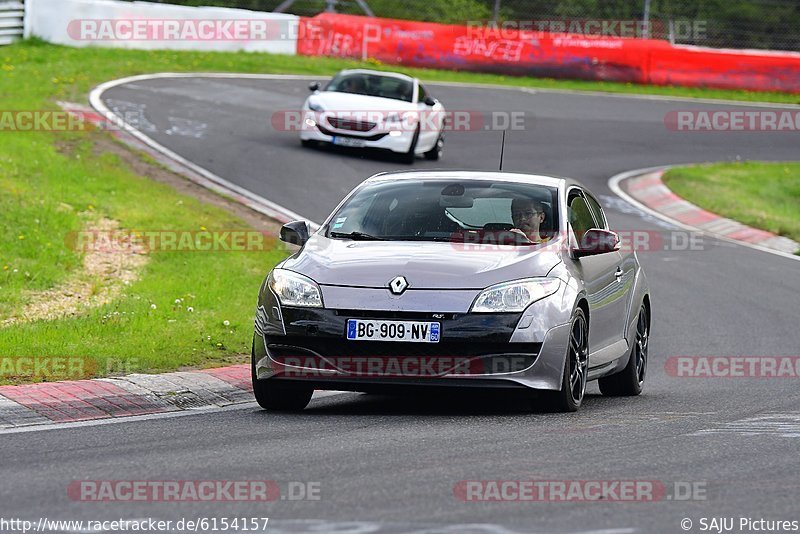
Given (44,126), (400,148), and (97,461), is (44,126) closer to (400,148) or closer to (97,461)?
(400,148)

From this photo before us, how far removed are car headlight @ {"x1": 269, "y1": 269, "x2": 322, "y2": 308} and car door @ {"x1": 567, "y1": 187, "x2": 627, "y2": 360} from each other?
1818 millimetres

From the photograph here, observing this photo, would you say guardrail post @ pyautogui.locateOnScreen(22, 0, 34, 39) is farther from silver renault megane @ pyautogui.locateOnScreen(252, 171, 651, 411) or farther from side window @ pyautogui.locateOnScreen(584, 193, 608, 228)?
silver renault megane @ pyautogui.locateOnScreen(252, 171, 651, 411)

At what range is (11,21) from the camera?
33.9 meters

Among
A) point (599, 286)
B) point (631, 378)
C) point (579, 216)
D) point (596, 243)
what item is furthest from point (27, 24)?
point (596, 243)

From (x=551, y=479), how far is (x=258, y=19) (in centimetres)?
3160

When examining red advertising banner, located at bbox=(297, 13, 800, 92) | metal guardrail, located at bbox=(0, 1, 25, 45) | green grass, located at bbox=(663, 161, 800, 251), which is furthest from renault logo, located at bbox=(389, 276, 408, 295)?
red advertising banner, located at bbox=(297, 13, 800, 92)

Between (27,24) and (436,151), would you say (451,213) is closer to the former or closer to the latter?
(436,151)

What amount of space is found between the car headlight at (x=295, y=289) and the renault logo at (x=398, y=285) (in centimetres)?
44

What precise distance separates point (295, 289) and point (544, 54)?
29864mm

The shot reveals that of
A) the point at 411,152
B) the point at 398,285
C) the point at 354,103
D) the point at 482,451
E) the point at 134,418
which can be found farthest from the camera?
the point at 411,152

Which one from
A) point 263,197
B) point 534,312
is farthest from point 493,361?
point 263,197

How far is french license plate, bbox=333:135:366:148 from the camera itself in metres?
24.3

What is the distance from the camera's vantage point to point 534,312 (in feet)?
28.6

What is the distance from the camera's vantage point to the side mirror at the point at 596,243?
9688mm
